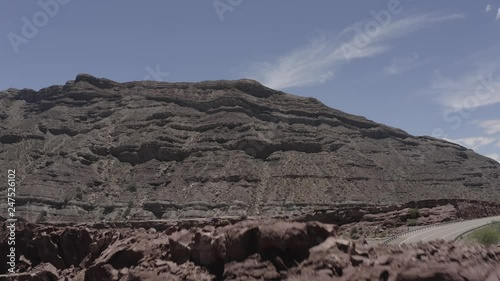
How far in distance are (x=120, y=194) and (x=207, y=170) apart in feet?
44.8

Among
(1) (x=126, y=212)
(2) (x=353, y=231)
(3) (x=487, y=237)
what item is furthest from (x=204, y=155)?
(3) (x=487, y=237)

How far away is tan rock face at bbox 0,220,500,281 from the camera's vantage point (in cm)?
912

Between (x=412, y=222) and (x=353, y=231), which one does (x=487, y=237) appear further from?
(x=412, y=222)

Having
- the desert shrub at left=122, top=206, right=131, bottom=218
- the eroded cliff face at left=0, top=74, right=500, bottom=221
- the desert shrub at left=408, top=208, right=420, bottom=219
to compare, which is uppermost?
the eroded cliff face at left=0, top=74, right=500, bottom=221

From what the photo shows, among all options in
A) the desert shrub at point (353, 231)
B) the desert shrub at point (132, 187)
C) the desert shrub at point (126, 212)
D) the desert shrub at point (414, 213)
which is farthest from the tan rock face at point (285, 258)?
the desert shrub at point (132, 187)

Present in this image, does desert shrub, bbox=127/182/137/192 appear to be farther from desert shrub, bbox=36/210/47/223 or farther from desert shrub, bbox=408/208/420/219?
desert shrub, bbox=408/208/420/219

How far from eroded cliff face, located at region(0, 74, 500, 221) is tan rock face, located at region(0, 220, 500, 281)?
4781 centimetres

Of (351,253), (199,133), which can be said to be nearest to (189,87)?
(199,133)

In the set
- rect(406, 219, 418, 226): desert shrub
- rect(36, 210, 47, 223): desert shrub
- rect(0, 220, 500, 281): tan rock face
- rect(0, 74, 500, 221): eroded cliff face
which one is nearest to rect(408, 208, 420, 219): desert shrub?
rect(406, 219, 418, 226): desert shrub

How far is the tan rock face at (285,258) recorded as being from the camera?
9117mm

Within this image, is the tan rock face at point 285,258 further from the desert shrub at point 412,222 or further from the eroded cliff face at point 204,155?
the eroded cliff face at point 204,155

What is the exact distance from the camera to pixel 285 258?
38.3 feet

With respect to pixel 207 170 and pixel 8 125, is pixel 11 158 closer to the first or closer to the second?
pixel 8 125

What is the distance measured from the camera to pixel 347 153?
83875 mm
